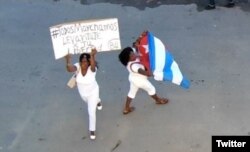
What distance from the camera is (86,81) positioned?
22.4 ft

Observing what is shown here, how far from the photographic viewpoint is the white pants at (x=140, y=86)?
23.6 feet

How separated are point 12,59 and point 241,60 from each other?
141 inches

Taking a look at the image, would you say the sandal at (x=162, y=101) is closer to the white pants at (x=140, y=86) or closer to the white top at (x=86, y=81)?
the white pants at (x=140, y=86)

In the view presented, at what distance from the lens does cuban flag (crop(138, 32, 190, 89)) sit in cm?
724

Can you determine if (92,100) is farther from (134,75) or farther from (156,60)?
(156,60)

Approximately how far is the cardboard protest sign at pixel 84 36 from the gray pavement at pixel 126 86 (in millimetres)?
1106

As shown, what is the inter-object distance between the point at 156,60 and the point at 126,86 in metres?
0.99

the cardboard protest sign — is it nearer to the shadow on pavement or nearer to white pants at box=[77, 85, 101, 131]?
white pants at box=[77, 85, 101, 131]

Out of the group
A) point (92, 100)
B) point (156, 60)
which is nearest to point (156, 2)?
point (156, 60)

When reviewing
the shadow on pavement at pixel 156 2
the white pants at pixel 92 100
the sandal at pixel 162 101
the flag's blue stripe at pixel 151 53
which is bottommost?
the sandal at pixel 162 101

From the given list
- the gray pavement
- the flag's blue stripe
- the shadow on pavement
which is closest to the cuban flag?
the flag's blue stripe

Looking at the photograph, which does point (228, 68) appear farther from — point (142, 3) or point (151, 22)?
point (142, 3)

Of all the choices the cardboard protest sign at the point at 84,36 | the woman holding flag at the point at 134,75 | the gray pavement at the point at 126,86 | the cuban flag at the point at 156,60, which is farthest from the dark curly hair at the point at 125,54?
the gray pavement at the point at 126,86

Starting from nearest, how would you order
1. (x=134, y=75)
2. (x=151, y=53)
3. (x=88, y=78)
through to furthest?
1. (x=88, y=78)
2. (x=134, y=75)
3. (x=151, y=53)
